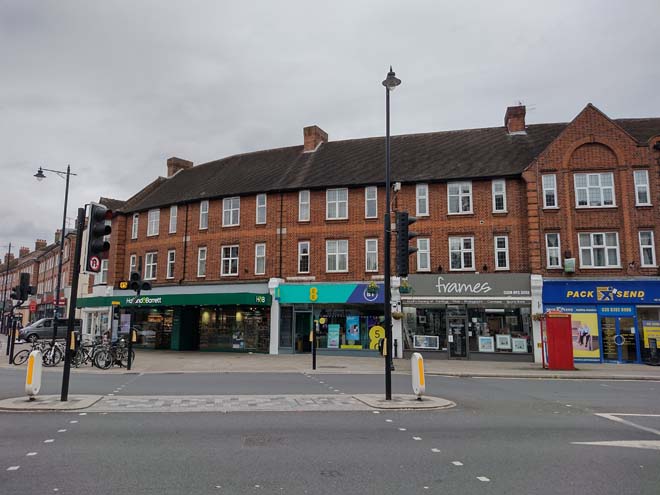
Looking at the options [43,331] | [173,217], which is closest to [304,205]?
[173,217]

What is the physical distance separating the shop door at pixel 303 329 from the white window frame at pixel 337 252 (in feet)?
9.38

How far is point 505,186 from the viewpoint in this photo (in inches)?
1063

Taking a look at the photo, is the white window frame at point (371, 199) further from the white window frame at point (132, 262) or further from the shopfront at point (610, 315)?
the white window frame at point (132, 262)

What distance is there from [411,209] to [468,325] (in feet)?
22.6

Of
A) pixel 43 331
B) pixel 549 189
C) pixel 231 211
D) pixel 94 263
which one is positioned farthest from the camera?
pixel 43 331

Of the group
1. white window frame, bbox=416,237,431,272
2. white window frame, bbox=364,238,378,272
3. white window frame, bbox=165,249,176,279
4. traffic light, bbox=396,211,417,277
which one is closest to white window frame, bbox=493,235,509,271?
white window frame, bbox=416,237,431,272

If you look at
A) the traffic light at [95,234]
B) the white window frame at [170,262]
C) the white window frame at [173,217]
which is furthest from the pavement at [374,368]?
the white window frame at [173,217]

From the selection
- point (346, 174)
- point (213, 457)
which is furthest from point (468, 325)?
point (213, 457)

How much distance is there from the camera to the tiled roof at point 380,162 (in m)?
27.9

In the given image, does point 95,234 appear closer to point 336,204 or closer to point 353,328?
point 353,328

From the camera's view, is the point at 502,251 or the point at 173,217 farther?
the point at 173,217

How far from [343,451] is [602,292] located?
21704 millimetres

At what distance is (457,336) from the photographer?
2602 centimetres

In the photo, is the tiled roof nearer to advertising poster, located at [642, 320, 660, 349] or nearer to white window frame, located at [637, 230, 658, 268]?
white window frame, located at [637, 230, 658, 268]
